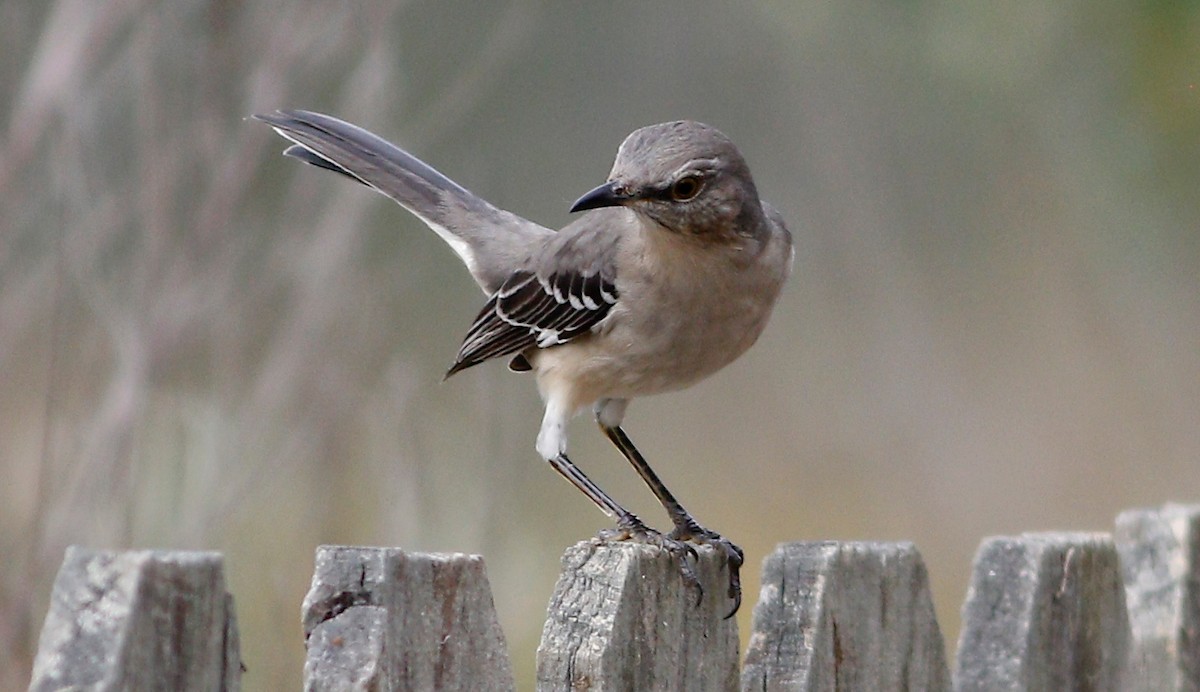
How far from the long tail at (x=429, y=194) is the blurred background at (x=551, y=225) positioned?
0.36 ft

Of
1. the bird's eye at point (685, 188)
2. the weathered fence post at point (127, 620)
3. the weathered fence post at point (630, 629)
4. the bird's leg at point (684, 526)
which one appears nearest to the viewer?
the weathered fence post at point (127, 620)

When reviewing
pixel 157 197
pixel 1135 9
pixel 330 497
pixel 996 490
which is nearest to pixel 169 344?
pixel 157 197

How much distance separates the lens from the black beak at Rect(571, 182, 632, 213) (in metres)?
3.54

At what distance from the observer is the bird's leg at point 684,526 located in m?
2.81

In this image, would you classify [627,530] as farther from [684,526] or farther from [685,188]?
[685,188]

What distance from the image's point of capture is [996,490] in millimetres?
6766

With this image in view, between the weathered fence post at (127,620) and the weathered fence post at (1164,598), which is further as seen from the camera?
the weathered fence post at (1164,598)

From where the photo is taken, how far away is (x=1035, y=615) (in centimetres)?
246

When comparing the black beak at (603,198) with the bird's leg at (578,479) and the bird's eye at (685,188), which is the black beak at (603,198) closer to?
the bird's eye at (685,188)

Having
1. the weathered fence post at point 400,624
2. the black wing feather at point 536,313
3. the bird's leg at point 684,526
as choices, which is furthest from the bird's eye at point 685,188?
the weathered fence post at point 400,624

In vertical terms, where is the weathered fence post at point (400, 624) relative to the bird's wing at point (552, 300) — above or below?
below

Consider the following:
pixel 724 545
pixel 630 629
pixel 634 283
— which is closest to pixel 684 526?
pixel 724 545

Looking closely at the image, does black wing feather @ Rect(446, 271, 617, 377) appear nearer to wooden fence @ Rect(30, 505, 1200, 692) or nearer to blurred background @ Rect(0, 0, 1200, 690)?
blurred background @ Rect(0, 0, 1200, 690)

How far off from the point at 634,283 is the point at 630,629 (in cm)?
185
